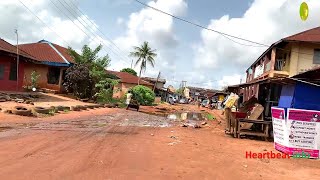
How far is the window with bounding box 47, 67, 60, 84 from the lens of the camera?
38.6 metres

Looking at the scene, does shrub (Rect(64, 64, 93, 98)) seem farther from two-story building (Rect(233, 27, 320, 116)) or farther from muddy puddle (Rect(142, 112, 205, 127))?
two-story building (Rect(233, 27, 320, 116))

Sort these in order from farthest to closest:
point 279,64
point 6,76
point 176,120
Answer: point 279,64
point 6,76
point 176,120

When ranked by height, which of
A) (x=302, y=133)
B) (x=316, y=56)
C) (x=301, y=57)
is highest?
(x=316, y=56)

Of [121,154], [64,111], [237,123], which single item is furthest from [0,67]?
[121,154]

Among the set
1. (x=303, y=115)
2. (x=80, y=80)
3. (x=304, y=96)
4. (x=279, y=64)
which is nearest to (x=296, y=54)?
(x=279, y=64)

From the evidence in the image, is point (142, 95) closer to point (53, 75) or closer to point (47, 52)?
point (53, 75)

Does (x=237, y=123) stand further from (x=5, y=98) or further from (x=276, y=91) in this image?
(x=5, y=98)

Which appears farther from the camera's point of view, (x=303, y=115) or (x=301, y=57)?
(x=301, y=57)

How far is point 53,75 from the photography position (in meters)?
38.9

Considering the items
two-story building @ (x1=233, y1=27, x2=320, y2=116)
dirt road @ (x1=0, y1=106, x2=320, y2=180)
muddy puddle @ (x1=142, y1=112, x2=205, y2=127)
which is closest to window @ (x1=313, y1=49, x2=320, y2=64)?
two-story building @ (x1=233, y1=27, x2=320, y2=116)

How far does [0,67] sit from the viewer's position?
92.3ft

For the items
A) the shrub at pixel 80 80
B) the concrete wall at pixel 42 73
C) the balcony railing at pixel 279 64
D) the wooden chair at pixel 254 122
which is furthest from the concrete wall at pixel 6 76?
the balcony railing at pixel 279 64

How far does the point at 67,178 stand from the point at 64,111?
15320 millimetres

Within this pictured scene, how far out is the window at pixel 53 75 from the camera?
38594 mm
